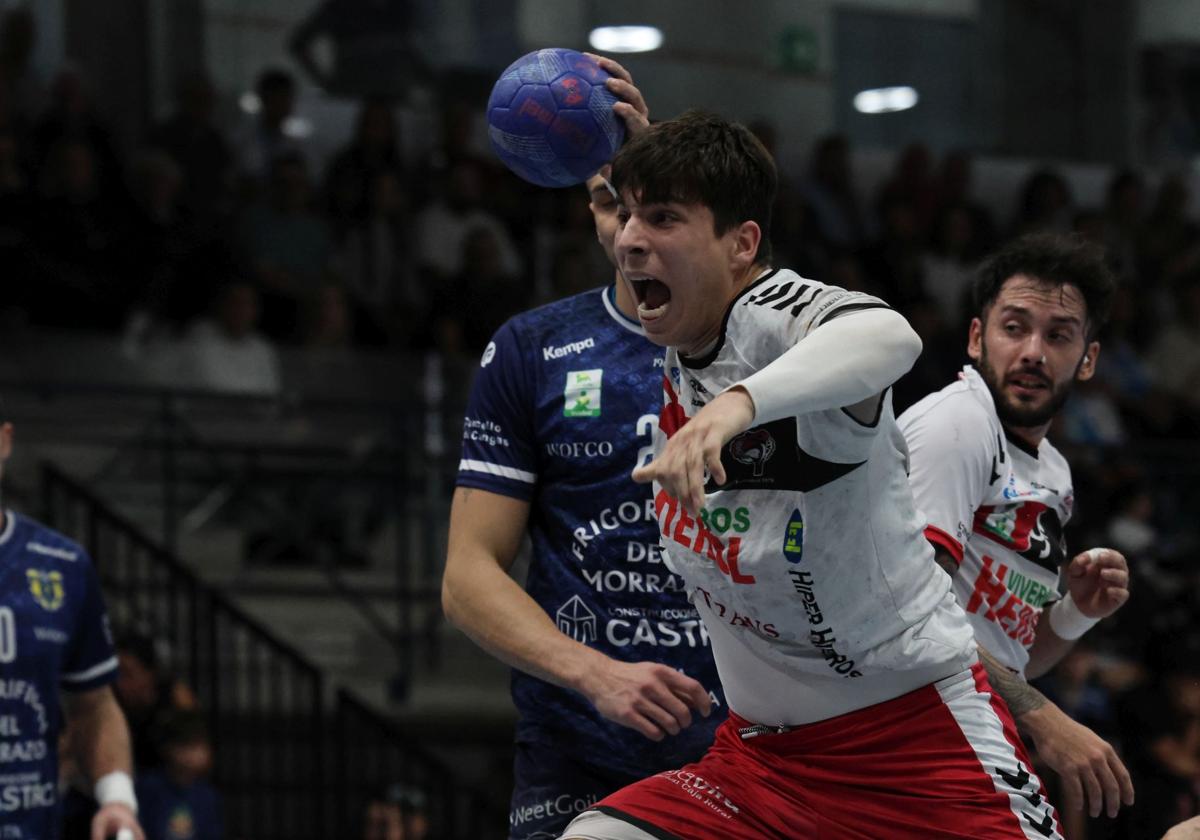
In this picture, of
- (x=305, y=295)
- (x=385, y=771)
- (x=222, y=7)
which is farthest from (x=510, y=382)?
(x=222, y=7)

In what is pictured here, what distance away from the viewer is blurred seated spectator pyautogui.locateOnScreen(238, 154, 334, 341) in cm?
1117

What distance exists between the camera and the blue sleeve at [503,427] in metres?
4.29

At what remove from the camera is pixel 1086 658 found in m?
9.73

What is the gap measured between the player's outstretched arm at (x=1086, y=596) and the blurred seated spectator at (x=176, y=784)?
14.1ft

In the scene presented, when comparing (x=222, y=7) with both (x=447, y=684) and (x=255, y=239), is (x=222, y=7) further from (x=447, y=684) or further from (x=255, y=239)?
(x=447, y=684)

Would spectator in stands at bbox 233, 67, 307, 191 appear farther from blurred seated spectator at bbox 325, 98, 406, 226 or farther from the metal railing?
the metal railing

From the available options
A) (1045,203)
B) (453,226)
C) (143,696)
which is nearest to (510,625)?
(143,696)

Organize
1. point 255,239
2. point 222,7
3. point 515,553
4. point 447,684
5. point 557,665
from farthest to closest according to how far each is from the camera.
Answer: point 222,7 → point 255,239 → point 447,684 → point 515,553 → point 557,665

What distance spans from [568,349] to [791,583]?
1110 mm

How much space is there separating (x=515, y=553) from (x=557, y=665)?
53 cm

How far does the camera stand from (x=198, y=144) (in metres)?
11.4

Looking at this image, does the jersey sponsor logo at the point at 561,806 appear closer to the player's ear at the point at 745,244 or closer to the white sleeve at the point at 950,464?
the white sleeve at the point at 950,464

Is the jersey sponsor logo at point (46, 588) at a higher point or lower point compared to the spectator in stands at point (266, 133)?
lower

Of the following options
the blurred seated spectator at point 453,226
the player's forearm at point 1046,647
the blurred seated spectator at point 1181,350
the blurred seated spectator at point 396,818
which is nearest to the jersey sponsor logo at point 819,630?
the player's forearm at point 1046,647
